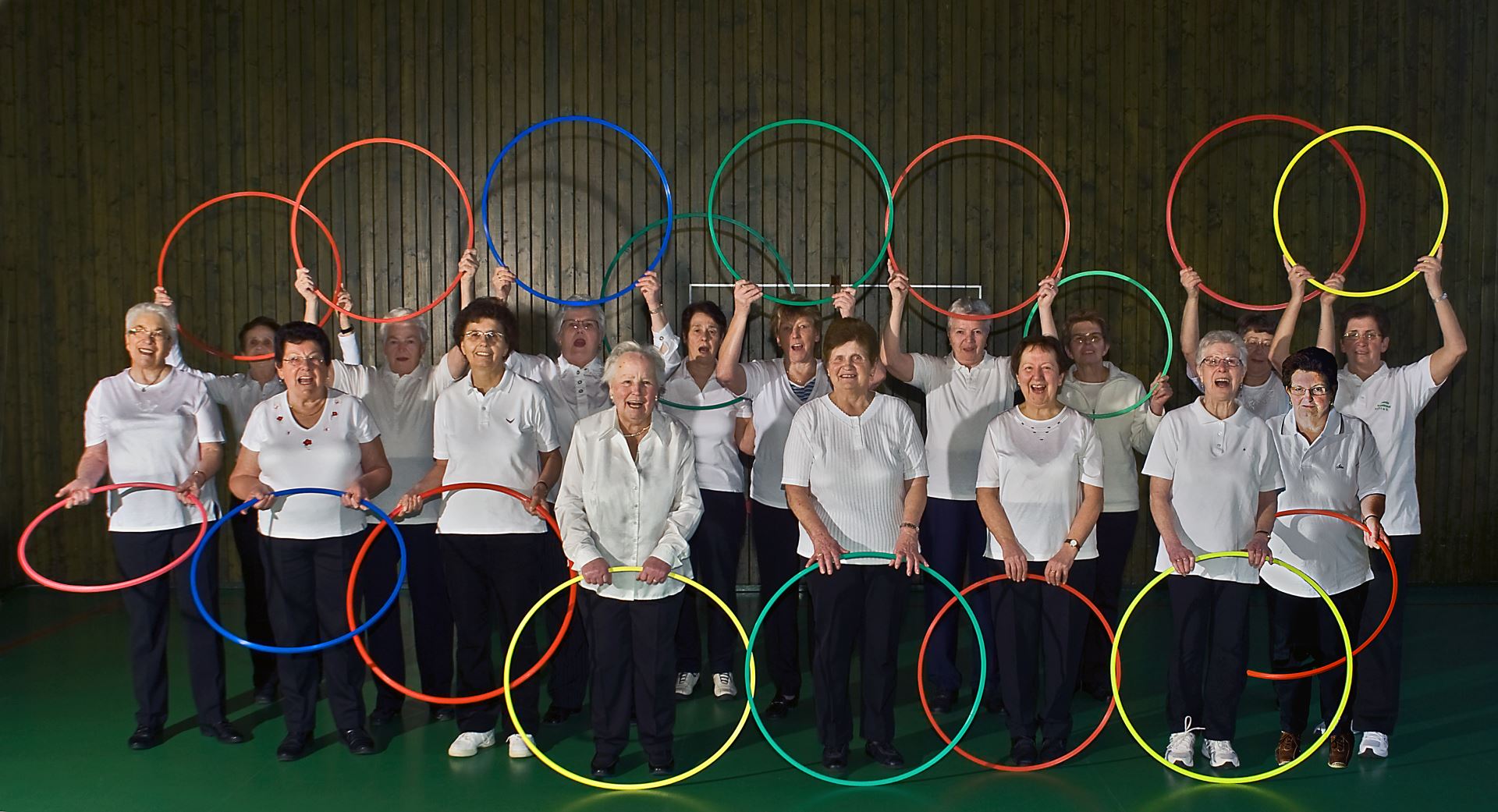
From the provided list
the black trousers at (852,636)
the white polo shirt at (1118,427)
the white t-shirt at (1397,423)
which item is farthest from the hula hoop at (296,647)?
the white t-shirt at (1397,423)

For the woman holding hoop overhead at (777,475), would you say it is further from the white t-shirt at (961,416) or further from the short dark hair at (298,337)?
the short dark hair at (298,337)

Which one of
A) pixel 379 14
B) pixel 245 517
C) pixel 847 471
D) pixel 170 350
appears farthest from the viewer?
pixel 379 14

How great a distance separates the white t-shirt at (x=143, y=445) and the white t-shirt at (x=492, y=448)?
1086mm

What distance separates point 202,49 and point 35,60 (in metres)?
1.15

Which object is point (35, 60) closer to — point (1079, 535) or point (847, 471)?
point (847, 471)

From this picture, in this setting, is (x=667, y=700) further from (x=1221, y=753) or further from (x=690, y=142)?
(x=690, y=142)

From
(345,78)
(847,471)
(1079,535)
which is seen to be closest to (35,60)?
(345,78)

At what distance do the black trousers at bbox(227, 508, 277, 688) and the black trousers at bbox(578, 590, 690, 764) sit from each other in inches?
79.5

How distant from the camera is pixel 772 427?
5438 millimetres

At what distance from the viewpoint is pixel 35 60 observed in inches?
319

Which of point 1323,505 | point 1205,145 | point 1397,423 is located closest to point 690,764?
point 1323,505

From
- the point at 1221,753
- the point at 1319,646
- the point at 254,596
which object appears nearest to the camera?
the point at 1221,753

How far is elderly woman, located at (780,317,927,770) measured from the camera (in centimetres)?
454

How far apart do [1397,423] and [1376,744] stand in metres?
1.38
